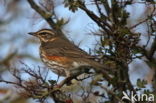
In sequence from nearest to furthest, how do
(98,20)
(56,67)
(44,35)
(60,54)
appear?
(98,20)
(56,67)
(60,54)
(44,35)

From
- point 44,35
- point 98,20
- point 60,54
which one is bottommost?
point 98,20

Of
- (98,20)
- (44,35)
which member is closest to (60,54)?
(44,35)

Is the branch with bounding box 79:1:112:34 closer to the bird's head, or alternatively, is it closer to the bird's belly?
the bird's belly

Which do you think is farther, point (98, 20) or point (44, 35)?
point (44, 35)

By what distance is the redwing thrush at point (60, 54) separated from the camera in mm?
5480

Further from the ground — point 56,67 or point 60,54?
point 60,54

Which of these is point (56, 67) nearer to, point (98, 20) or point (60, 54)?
point (60, 54)

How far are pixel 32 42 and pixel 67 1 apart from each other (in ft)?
10.7

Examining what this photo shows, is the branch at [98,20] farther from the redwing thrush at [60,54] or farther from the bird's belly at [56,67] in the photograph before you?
the bird's belly at [56,67]

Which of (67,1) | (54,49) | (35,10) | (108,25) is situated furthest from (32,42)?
(108,25)

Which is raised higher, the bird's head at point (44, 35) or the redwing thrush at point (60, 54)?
the bird's head at point (44, 35)

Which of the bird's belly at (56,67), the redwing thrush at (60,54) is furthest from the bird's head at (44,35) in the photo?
the bird's belly at (56,67)

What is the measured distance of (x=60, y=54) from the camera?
6238 mm

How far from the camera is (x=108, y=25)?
4.35 m
